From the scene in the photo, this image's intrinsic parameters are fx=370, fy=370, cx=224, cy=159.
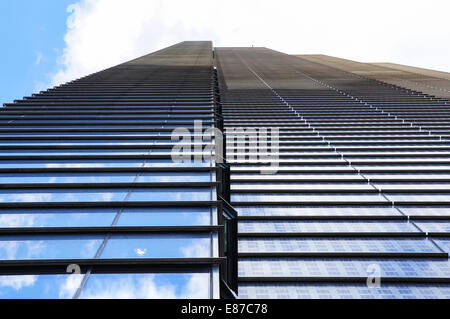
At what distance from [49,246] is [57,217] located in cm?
168

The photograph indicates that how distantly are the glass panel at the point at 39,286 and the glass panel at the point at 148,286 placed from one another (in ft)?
1.05

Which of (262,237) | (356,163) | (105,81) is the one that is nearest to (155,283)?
(262,237)

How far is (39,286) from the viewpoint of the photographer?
7.32 meters

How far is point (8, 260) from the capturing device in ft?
26.8

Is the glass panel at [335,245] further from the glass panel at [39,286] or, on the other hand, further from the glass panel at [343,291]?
the glass panel at [39,286]

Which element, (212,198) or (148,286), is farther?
(212,198)

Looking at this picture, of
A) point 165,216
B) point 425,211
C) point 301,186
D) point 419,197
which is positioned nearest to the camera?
point 165,216

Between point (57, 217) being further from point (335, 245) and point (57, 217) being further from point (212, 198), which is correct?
point (335, 245)

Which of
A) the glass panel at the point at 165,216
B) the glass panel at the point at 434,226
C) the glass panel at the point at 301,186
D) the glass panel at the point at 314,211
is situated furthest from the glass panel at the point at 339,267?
the glass panel at the point at 301,186

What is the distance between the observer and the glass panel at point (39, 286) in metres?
7.02

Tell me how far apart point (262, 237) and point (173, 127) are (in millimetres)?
7819

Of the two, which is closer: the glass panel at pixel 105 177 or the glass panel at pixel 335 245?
the glass panel at pixel 105 177

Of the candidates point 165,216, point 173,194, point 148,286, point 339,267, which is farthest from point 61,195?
point 339,267
